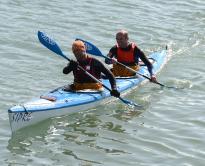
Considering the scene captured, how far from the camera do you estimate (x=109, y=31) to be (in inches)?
700

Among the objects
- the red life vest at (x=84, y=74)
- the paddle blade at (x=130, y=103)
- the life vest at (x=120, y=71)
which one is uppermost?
the red life vest at (x=84, y=74)

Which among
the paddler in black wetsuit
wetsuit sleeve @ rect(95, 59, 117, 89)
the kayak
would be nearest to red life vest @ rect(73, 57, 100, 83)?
the paddler in black wetsuit

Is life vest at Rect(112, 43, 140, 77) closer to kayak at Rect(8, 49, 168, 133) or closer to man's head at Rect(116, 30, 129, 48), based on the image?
man's head at Rect(116, 30, 129, 48)

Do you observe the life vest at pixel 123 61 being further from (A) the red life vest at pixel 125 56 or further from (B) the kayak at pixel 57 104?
(B) the kayak at pixel 57 104

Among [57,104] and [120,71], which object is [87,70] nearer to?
[57,104]

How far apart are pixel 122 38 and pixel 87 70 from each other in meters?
1.75

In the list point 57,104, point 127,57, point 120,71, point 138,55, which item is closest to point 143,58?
point 138,55

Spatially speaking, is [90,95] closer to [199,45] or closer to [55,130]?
[55,130]

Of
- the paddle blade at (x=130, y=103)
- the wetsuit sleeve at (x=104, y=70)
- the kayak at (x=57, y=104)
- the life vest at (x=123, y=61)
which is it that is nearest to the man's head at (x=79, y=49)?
the wetsuit sleeve at (x=104, y=70)

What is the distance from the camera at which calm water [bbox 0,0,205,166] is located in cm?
950

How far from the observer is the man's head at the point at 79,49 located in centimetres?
1052

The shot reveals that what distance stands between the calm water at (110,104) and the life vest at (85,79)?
0.53 m

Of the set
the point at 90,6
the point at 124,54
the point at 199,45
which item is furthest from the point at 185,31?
the point at 124,54

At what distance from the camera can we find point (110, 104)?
11.9 metres
